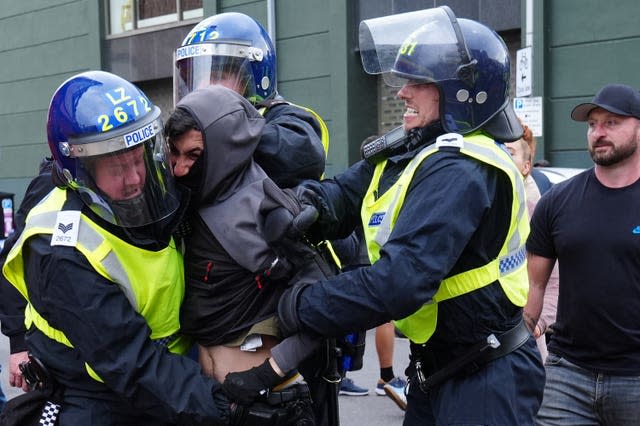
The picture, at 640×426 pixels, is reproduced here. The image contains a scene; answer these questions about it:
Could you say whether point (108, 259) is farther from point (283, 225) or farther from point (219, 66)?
point (219, 66)

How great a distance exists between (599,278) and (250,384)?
1915 millimetres

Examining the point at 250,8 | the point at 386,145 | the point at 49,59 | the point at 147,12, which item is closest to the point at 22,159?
the point at 49,59

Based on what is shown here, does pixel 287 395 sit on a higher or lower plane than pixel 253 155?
lower

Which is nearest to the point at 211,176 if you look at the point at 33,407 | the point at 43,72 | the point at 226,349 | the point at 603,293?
the point at 226,349

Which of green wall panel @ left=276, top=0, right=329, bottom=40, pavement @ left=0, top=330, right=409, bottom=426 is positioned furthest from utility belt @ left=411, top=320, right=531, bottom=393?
green wall panel @ left=276, top=0, right=329, bottom=40

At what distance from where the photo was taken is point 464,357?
2504 millimetres

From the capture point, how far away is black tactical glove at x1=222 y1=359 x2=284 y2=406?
2.38m

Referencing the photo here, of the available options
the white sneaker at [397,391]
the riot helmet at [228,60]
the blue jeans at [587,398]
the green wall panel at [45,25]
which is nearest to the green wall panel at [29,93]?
the green wall panel at [45,25]

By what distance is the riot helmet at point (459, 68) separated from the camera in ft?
8.48

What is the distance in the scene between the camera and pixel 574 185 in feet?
12.9

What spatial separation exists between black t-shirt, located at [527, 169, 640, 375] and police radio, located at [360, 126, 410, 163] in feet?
4.44

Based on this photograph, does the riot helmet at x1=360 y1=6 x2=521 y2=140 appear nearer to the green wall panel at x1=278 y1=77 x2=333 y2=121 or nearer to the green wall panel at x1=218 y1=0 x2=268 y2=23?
the green wall panel at x1=278 y1=77 x2=333 y2=121

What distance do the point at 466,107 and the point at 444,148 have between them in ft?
0.68

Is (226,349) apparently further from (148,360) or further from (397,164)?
(397,164)
